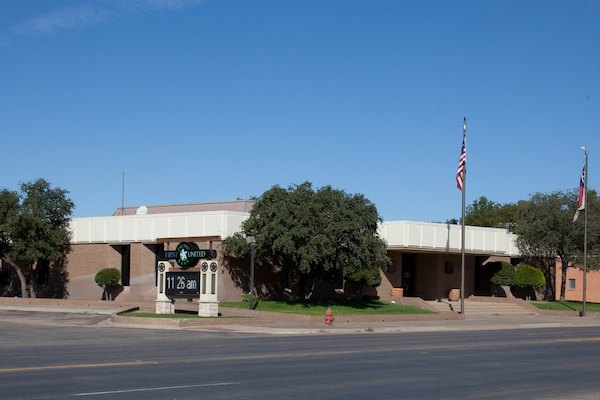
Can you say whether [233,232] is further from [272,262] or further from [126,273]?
[126,273]

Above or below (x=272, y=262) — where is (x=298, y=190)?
above

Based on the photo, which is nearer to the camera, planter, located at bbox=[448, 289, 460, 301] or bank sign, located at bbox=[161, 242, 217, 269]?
bank sign, located at bbox=[161, 242, 217, 269]

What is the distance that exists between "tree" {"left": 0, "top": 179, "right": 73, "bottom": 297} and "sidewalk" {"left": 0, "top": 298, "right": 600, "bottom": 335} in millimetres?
3167

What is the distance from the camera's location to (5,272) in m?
57.1

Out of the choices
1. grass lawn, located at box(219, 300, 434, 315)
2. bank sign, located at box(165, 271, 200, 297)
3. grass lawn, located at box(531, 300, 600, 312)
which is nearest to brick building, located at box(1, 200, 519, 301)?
grass lawn, located at box(219, 300, 434, 315)

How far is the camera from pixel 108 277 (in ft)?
158

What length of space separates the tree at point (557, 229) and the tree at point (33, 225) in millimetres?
28793

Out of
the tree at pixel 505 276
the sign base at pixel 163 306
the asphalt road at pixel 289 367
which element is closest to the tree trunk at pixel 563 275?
the tree at pixel 505 276

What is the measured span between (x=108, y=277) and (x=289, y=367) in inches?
1255

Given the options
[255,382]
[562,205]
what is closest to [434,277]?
[562,205]

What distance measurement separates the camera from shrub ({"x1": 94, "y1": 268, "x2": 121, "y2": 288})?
4812 centimetres

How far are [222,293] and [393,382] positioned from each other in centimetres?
3025

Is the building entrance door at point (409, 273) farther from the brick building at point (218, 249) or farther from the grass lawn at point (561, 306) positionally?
the grass lawn at point (561, 306)

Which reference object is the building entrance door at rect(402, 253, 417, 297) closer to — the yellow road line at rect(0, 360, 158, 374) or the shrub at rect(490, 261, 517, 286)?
the shrub at rect(490, 261, 517, 286)
